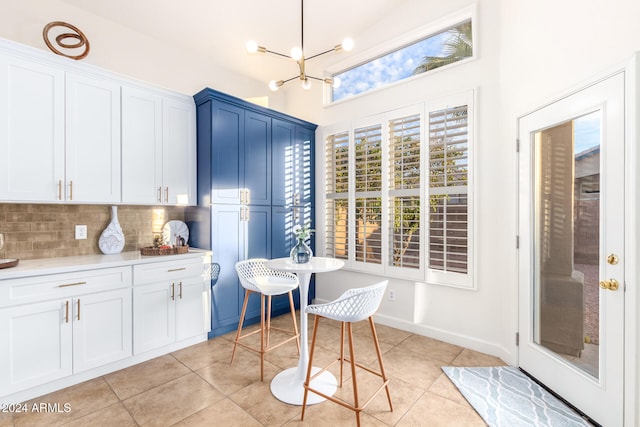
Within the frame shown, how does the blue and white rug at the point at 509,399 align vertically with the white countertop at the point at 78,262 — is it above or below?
below

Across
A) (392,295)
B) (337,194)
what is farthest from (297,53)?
(392,295)

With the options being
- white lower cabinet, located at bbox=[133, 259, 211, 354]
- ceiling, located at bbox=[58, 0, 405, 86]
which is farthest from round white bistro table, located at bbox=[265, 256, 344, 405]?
ceiling, located at bbox=[58, 0, 405, 86]

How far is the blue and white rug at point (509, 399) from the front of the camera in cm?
190

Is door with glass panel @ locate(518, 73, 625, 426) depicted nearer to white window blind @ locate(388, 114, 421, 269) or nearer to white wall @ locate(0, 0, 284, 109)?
white window blind @ locate(388, 114, 421, 269)

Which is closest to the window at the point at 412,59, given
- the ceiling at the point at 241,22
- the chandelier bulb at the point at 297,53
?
the ceiling at the point at 241,22

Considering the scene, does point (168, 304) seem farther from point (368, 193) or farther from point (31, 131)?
point (368, 193)

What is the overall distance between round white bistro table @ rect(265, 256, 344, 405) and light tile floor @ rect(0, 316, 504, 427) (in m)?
0.07

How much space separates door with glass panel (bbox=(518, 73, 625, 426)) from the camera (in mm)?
1737

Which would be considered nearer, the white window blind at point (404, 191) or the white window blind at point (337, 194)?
the white window blind at point (404, 191)

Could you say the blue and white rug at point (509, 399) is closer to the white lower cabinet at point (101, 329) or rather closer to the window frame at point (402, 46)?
the white lower cabinet at point (101, 329)

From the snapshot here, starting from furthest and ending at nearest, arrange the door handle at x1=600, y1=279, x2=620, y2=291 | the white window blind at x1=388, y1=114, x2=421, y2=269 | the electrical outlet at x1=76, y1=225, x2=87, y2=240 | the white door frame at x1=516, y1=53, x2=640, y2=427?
the white window blind at x1=388, y1=114, x2=421, y2=269 → the electrical outlet at x1=76, y1=225, x2=87, y2=240 → the door handle at x1=600, y1=279, x2=620, y2=291 → the white door frame at x1=516, y1=53, x2=640, y2=427

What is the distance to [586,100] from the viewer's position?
75.5 inches

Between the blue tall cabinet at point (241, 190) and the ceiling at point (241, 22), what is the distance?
0.78 meters

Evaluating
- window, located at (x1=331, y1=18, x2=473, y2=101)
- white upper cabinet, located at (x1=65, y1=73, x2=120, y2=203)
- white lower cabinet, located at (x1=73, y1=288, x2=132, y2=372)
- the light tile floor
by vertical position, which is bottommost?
the light tile floor
